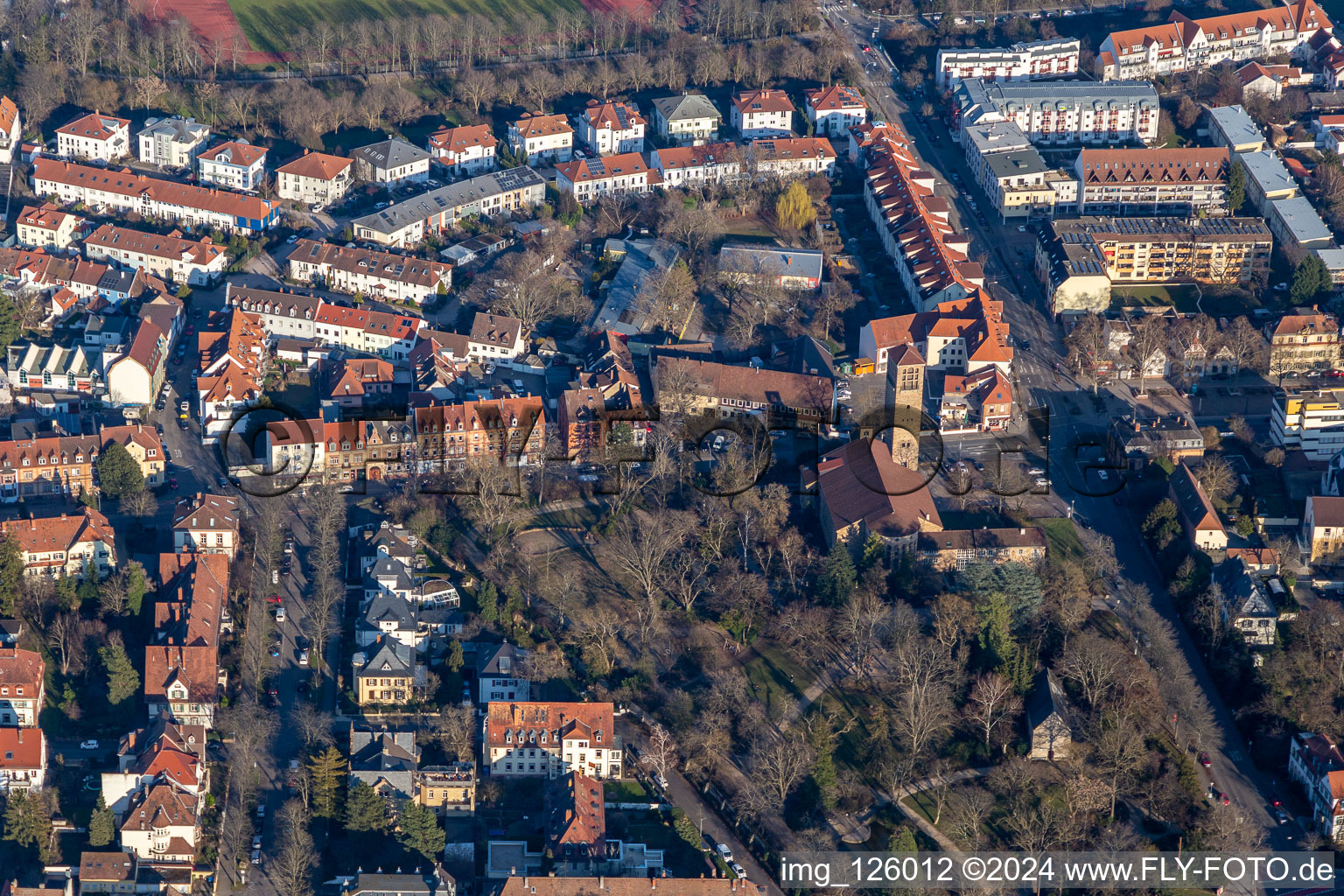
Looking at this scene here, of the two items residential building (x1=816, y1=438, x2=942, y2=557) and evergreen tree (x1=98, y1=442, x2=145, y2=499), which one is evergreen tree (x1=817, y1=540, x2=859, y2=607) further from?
evergreen tree (x1=98, y1=442, x2=145, y2=499)

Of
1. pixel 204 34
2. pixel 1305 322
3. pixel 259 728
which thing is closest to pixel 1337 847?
pixel 1305 322

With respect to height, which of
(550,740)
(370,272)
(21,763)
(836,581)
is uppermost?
(370,272)

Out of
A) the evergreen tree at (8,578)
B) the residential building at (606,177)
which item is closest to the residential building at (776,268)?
the residential building at (606,177)

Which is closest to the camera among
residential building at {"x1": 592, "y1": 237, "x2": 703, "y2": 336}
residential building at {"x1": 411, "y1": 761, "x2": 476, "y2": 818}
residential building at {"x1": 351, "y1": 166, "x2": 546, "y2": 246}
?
residential building at {"x1": 411, "y1": 761, "x2": 476, "y2": 818}

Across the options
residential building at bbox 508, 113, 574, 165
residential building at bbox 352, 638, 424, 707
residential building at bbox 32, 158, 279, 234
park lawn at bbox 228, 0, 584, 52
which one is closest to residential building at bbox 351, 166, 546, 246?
residential building at bbox 508, 113, 574, 165

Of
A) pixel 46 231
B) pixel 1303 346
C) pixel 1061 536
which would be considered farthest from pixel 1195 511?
pixel 46 231

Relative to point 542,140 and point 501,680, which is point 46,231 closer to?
point 542,140
